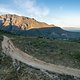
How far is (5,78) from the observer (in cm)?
3522

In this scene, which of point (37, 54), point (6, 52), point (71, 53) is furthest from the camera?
point (71, 53)

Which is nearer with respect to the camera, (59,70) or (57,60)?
(59,70)

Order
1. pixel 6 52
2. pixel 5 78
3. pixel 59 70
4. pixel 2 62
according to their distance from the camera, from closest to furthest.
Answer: pixel 5 78
pixel 59 70
pixel 2 62
pixel 6 52

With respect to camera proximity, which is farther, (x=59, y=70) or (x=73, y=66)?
(x=73, y=66)

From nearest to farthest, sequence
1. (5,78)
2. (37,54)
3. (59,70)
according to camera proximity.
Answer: (5,78), (59,70), (37,54)

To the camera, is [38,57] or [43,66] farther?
[38,57]

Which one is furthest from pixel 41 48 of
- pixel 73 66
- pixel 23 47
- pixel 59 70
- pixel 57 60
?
pixel 59 70

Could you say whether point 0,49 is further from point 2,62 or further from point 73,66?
point 73,66

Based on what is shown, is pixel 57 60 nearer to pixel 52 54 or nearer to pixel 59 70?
pixel 52 54

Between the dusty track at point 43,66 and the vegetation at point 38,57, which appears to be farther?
the dusty track at point 43,66

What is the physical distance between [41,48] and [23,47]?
5.34 meters

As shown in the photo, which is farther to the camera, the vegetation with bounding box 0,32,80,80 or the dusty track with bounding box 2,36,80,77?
the dusty track with bounding box 2,36,80,77

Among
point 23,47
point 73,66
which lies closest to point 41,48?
point 23,47

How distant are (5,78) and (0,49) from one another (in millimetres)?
14103
